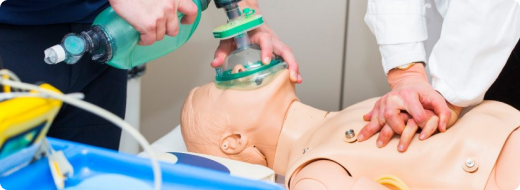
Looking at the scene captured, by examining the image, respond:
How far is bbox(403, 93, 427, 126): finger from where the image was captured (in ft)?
3.67

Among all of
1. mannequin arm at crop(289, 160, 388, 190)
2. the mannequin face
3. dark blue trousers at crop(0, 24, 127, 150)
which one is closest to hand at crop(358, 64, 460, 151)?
mannequin arm at crop(289, 160, 388, 190)

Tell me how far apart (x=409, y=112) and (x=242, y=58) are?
1.56 feet

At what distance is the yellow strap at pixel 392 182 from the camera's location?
104 centimetres

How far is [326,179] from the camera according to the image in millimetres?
1039

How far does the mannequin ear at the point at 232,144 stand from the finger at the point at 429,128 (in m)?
0.42

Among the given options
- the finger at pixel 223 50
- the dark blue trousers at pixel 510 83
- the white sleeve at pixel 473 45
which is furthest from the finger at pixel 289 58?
the dark blue trousers at pixel 510 83

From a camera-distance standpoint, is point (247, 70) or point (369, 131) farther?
point (247, 70)

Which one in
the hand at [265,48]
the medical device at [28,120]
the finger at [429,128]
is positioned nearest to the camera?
the medical device at [28,120]

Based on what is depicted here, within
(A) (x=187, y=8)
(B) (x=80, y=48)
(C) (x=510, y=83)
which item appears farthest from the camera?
(C) (x=510, y=83)

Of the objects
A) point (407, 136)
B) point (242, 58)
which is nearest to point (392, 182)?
point (407, 136)

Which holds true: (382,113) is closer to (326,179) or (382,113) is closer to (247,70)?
(326,179)

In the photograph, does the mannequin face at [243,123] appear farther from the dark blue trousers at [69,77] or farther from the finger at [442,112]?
the finger at [442,112]

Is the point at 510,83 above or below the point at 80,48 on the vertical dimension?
below

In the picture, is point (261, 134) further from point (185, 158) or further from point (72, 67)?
point (72, 67)
